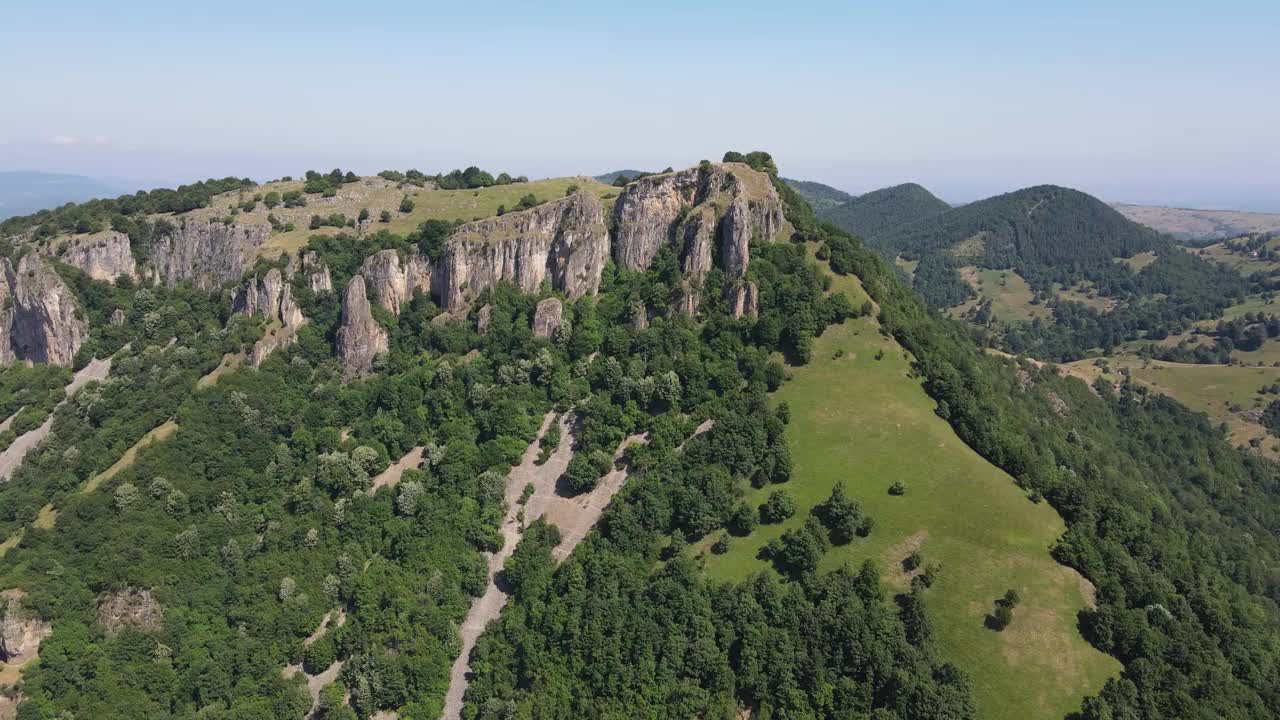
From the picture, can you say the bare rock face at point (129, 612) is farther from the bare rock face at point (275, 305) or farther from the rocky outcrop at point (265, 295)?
the rocky outcrop at point (265, 295)

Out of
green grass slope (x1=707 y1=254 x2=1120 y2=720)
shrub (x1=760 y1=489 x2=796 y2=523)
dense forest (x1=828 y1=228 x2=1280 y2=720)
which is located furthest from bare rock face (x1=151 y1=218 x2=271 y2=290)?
dense forest (x1=828 y1=228 x2=1280 y2=720)

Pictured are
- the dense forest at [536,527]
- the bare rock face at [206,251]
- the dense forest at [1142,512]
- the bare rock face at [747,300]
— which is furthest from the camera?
the bare rock face at [206,251]

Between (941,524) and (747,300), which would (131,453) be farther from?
(941,524)

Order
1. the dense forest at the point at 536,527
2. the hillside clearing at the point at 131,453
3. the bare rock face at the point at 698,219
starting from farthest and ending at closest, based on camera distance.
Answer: the bare rock face at the point at 698,219, the hillside clearing at the point at 131,453, the dense forest at the point at 536,527

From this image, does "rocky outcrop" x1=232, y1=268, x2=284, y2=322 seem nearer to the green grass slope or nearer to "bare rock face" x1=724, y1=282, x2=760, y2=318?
"bare rock face" x1=724, y1=282, x2=760, y2=318

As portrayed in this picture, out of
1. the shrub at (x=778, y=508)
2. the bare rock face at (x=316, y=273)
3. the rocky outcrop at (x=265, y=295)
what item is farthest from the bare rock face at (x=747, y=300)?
the rocky outcrop at (x=265, y=295)

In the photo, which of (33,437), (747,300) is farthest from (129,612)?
(747,300)

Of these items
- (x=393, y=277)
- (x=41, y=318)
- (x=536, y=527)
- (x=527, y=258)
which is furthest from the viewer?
(x=41, y=318)
